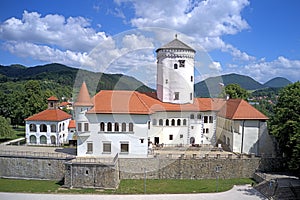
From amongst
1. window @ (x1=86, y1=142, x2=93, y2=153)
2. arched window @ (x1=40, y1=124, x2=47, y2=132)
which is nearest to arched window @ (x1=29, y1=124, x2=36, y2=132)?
arched window @ (x1=40, y1=124, x2=47, y2=132)

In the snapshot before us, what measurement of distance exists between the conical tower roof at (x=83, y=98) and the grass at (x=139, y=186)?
6.90 meters

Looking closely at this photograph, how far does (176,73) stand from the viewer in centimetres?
3162

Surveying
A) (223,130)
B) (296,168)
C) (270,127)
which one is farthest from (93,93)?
(296,168)

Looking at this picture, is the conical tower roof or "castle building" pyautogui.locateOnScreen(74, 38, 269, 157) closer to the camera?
the conical tower roof

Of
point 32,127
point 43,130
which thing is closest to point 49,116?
point 43,130

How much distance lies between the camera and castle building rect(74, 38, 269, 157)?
24922 mm

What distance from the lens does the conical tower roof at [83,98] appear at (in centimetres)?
2433

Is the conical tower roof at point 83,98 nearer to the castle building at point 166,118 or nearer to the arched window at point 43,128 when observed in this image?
the castle building at point 166,118

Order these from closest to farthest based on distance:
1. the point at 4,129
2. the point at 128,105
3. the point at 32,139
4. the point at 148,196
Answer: the point at 148,196
the point at 128,105
the point at 4,129
the point at 32,139

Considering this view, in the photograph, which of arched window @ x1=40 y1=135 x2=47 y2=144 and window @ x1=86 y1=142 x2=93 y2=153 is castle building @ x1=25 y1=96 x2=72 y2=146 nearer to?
arched window @ x1=40 y1=135 x2=47 y2=144

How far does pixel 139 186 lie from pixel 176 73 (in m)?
14.4

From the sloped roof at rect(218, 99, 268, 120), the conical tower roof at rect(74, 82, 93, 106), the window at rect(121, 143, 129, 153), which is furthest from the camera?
the sloped roof at rect(218, 99, 268, 120)

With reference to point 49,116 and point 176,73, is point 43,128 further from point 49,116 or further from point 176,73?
point 176,73

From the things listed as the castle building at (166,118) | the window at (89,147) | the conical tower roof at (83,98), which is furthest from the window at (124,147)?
the conical tower roof at (83,98)
